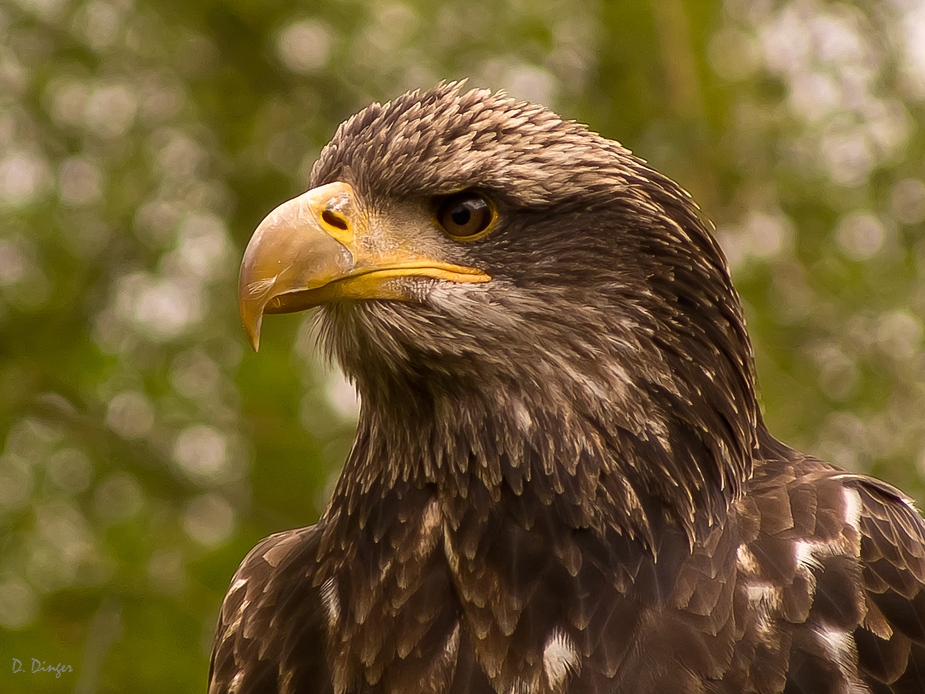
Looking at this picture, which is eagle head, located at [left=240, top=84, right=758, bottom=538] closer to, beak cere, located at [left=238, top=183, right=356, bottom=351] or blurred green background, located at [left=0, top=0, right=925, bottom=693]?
beak cere, located at [left=238, top=183, right=356, bottom=351]

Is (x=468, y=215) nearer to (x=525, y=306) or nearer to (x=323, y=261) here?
(x=525, y=306)

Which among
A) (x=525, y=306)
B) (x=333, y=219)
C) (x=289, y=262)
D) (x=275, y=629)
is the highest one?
(x=333, y=219)

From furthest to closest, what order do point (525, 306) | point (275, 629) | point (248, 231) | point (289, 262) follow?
point (248, 231)
point (275, 629)
point (525, 306)
point (289, 262)

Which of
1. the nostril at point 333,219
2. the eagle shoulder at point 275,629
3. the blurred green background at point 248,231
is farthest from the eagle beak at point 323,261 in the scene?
the blurred green background at point 248,231

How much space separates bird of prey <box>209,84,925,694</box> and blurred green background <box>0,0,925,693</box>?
329cm

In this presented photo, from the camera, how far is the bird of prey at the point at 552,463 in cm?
281

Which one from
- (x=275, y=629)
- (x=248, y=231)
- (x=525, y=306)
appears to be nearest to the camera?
(x=525, y=306)

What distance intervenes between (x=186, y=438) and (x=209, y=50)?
107 inches

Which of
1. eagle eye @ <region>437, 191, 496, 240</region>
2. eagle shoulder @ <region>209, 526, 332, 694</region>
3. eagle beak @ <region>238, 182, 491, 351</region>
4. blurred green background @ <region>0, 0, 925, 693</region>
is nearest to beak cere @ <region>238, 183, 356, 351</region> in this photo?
eagle beak @ <region>238, 182, 491, 351</region>

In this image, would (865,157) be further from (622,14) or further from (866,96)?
(622,14)

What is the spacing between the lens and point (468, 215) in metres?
3.02

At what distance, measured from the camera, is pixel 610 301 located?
2955 millimetres

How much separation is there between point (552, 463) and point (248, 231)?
539 cm

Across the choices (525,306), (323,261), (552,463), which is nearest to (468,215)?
(525,306)
